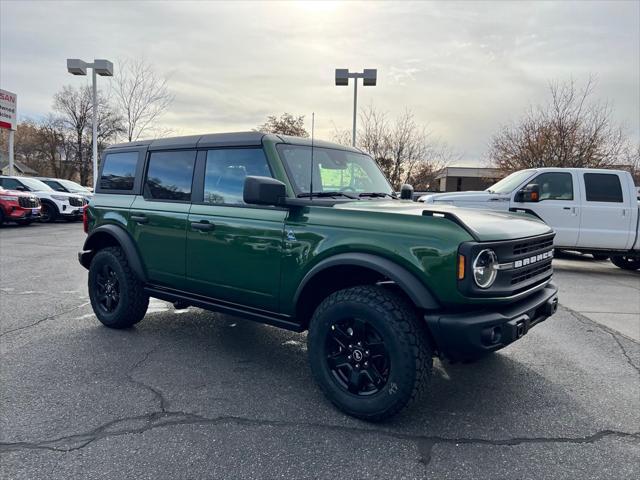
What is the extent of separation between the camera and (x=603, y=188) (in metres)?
9.01

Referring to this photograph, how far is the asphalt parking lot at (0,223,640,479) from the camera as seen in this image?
2.51 meters

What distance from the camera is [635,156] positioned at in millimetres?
30500

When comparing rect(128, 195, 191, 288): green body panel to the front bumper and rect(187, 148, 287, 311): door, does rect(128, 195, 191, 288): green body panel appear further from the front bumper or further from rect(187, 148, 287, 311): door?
the front bumper

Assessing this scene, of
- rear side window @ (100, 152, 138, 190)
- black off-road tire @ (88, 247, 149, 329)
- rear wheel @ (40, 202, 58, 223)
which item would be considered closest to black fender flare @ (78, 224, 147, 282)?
black off-road tire @ (88, 247, 149, 329)

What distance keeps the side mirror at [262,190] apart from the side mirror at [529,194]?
22.7 ft

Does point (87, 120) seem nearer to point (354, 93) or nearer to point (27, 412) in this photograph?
point (354, 93)

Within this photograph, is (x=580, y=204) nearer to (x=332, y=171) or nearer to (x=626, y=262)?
(x=626, y=262)

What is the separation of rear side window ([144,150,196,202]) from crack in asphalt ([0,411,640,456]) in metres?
1.92

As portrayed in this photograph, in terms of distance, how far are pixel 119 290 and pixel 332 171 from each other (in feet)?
8.19

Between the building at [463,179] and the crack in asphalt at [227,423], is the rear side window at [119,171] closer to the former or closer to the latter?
the crack in asphalt at [227,423]

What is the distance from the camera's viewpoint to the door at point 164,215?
4.12 m

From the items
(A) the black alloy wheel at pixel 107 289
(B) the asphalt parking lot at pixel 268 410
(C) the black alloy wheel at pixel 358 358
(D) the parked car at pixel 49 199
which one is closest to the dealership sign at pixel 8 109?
(D) the parked car at pixel 49 199

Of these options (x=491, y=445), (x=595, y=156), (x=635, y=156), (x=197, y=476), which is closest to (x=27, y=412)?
(x=197, y=476)

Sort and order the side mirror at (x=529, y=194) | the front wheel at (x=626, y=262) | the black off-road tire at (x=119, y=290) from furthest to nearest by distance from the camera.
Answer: the front wheel at (x=626, y=262), the side mirror at (x=529, y=194), the black off-road tire at (x=119, y=290)
